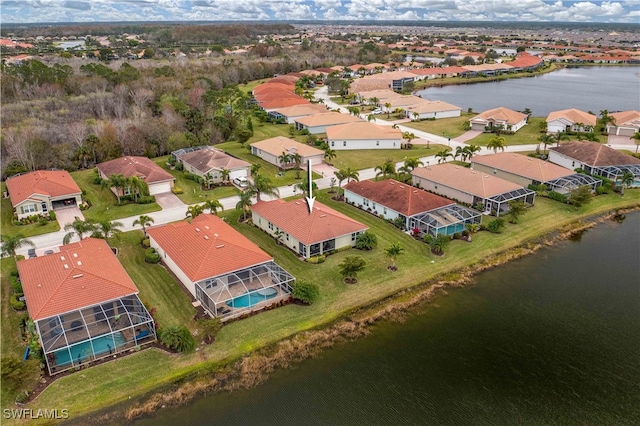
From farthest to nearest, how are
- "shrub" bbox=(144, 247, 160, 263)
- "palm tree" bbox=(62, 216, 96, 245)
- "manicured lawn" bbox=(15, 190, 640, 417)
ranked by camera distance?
"shrub" bbox=(144, 247, 160, 263) → "palm tree" bbox=(62, 216, 96, 245) → "manicured lawn" bbox=(15, 190, 640, 417)

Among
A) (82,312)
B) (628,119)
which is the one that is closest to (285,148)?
(82,312)

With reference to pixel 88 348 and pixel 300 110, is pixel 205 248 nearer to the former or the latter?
pixel 88 348

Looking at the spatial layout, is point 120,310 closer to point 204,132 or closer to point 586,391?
point 586,391

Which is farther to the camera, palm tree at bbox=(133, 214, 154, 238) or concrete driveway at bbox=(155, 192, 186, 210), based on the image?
concrete driveway at bbox=(155, 192, 186, 210)

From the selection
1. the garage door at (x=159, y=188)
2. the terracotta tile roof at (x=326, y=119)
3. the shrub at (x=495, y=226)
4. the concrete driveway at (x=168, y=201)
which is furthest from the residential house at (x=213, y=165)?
the shrub at (x=495, y=226)

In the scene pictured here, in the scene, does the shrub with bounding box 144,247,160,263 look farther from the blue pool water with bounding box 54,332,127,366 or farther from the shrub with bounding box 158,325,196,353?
the shrub with bounding box 158,325,196,353

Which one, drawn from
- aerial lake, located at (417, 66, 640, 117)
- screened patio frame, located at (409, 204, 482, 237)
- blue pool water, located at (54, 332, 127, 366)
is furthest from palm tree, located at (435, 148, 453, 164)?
blue pool water, located at (54, 332, 127, 366)

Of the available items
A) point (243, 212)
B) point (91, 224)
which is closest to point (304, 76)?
point (243, 212)
